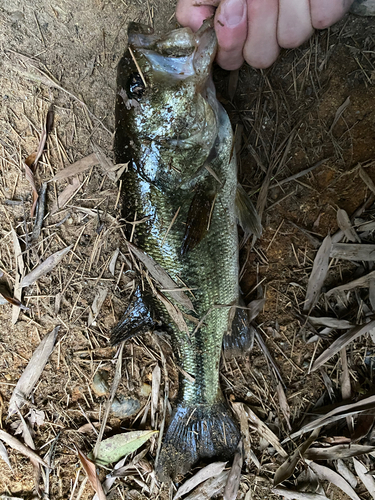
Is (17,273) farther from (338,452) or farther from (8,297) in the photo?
(338,452)

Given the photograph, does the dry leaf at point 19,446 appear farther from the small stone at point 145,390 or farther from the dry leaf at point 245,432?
the dry leaf at point 245,432

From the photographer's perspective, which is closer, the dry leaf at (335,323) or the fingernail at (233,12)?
the fingernail at (233,12)

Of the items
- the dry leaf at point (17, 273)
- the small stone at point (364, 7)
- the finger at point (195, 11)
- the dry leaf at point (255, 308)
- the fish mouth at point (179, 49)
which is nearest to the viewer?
the fish mouth at point (179, 49)

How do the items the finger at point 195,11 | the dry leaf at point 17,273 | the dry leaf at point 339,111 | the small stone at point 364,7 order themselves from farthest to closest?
the dry leaf at point 17,273 → the dry leaf at point 339,111 → the small stone at point 364,7 → the finger at point 195,11

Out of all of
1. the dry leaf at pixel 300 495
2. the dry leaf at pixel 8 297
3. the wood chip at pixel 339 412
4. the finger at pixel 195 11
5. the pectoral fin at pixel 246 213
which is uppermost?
the finger at pixel 195 11

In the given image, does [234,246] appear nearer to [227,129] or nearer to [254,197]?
[254,197]

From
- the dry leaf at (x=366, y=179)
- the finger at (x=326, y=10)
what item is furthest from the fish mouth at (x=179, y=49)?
the dry leaf at (x=366, y=179)

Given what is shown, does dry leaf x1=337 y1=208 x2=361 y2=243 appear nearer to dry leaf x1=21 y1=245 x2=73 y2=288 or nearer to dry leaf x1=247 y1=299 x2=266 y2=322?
dry leaf x1=247 y1=299 x2=266 y2=322
